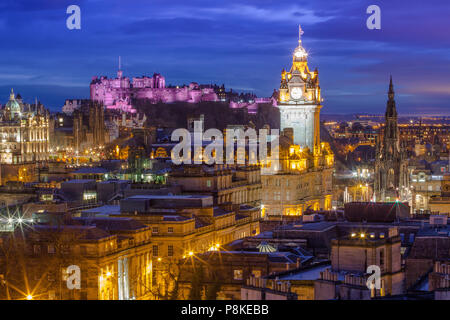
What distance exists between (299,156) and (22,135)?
55.7m

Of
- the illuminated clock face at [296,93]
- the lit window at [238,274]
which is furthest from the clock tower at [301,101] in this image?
the lit window at [238,274]

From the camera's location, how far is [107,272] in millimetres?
51562

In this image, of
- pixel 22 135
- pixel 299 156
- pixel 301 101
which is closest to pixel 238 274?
pixel 299 156

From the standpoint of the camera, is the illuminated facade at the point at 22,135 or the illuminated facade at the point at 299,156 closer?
the illuminated facade at the point at 299,156

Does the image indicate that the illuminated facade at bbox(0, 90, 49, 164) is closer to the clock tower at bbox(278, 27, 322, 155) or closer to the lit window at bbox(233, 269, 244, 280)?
the clock tower at bbox(278, 27, 322, 155)

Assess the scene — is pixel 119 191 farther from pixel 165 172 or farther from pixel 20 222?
pixel 20 222

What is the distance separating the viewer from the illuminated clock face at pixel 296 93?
122m

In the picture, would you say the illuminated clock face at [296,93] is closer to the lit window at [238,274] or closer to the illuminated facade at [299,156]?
the illuminated facade at [299,156]

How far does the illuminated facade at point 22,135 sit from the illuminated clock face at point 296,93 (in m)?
45.4

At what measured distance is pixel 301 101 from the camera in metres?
122

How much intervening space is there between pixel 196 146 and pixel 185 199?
38630 mm

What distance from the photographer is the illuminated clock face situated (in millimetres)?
122250

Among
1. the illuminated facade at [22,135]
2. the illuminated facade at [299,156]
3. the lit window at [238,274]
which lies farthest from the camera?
the illuminated facade at [22,135]
